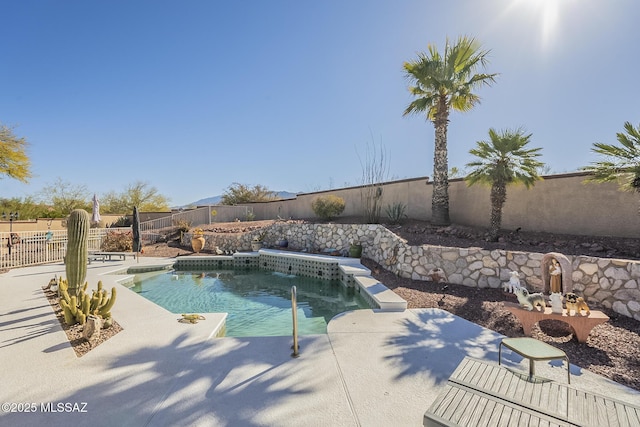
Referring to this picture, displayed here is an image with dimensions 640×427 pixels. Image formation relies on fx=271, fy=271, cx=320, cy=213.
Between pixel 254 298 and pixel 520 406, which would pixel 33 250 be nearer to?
pixel 254 298

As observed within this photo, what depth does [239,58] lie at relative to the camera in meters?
10.6

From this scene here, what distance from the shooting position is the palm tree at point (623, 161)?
589 centimetres

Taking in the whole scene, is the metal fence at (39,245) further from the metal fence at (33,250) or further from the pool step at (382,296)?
the pool step at (382,296)

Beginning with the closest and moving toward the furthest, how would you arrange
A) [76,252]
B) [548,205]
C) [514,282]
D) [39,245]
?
[76,252]
[514,282]
[548,205]
[39,245]

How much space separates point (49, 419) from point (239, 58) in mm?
11434

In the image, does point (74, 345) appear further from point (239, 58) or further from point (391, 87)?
point (391, 87)

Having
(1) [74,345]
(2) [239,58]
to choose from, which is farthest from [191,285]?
(2) [239,58]

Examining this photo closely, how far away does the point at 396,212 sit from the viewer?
474 inches

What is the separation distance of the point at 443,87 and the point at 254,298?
9.41m

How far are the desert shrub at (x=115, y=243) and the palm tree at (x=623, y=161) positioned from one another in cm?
1881

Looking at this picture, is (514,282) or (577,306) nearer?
(577,306)

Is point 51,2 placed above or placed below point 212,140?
above

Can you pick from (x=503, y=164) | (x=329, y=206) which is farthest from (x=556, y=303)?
(x=329, y=206)

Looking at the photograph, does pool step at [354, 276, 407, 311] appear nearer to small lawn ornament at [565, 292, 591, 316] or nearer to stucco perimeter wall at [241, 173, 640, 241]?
small lawn ornament at [565, 292, 591, 316]
